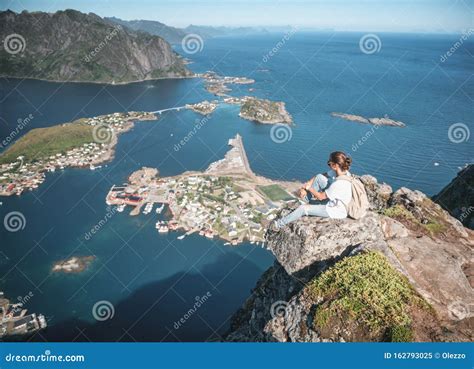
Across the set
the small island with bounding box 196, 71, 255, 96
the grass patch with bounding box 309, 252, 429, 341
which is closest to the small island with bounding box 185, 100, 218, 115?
the small island with bounding box 196, 71, 255, 96

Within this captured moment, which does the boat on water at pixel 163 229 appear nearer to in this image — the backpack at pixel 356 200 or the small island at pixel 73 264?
the small island at pixel 73 264

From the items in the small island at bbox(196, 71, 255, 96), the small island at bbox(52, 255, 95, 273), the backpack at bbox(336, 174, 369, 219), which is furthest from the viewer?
the small island at bbox(196, 71, 255, 96)

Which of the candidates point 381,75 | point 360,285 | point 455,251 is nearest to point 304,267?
point 360,285

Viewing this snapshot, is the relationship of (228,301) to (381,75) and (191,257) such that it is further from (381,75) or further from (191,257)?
(381,75)

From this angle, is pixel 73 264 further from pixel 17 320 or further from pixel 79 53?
pixel 79 53

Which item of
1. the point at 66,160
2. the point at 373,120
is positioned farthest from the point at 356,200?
the point at 373,120

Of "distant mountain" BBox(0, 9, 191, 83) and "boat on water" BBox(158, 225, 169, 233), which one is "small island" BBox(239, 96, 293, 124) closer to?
"boat on water" BBox(158, 225, 169, 233)
